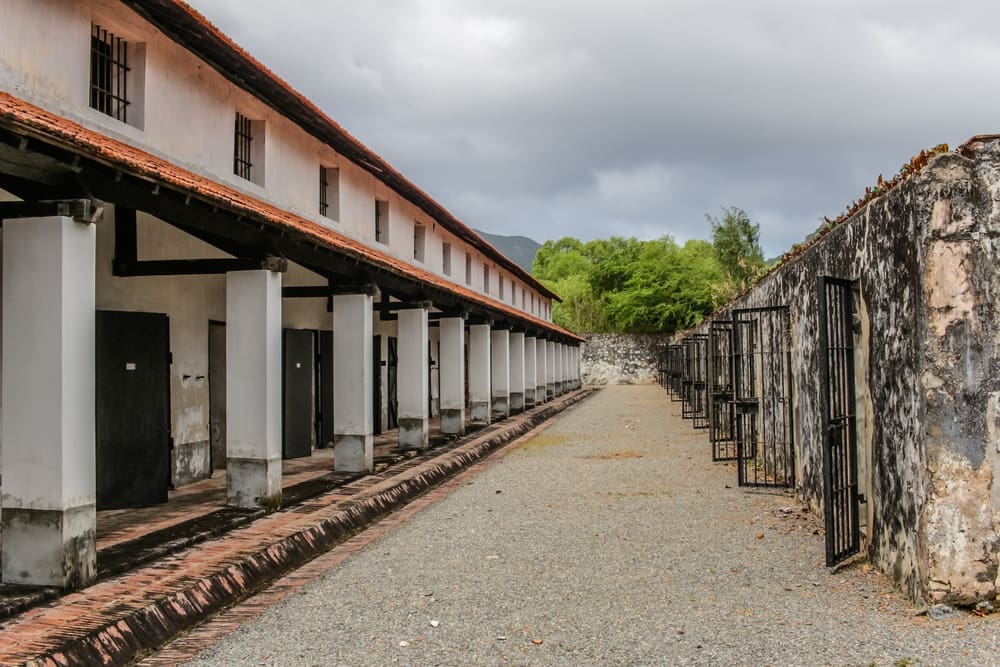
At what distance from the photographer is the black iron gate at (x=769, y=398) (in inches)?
379

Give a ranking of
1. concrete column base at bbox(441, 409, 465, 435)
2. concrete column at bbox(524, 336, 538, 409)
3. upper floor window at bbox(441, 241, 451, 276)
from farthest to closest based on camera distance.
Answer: concrete column at bbox(524, 336, 538, 409) < upper floor window at bbox(441, 241, 451, 276) < concrete column base at bbox(441, 409, 465, 435)

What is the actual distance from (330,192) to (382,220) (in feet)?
8.45

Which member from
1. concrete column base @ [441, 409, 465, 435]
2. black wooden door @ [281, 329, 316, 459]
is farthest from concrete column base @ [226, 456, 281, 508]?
concrete column base @ [441, 409, 465, 435]

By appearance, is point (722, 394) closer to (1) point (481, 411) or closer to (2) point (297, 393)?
(2) point (297, 393)

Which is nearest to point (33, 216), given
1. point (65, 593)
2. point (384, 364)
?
point (65, 593)

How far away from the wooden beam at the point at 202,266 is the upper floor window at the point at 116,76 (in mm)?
1486

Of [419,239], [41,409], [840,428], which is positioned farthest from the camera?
[419,239]

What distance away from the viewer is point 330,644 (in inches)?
185

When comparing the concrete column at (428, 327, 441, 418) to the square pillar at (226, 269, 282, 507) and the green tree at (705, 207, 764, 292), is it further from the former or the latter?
the green tree at (705, 207, 764, 292)

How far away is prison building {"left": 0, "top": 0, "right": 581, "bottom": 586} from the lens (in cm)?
518

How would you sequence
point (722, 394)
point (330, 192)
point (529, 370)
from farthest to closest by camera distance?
point (529, 370) < point (330, 192) < point (722, 394)

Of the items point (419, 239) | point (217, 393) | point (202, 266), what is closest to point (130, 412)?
point (202, 266)

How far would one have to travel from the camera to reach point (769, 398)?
10516 mm

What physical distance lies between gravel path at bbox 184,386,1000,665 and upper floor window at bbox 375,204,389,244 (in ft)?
25.8
